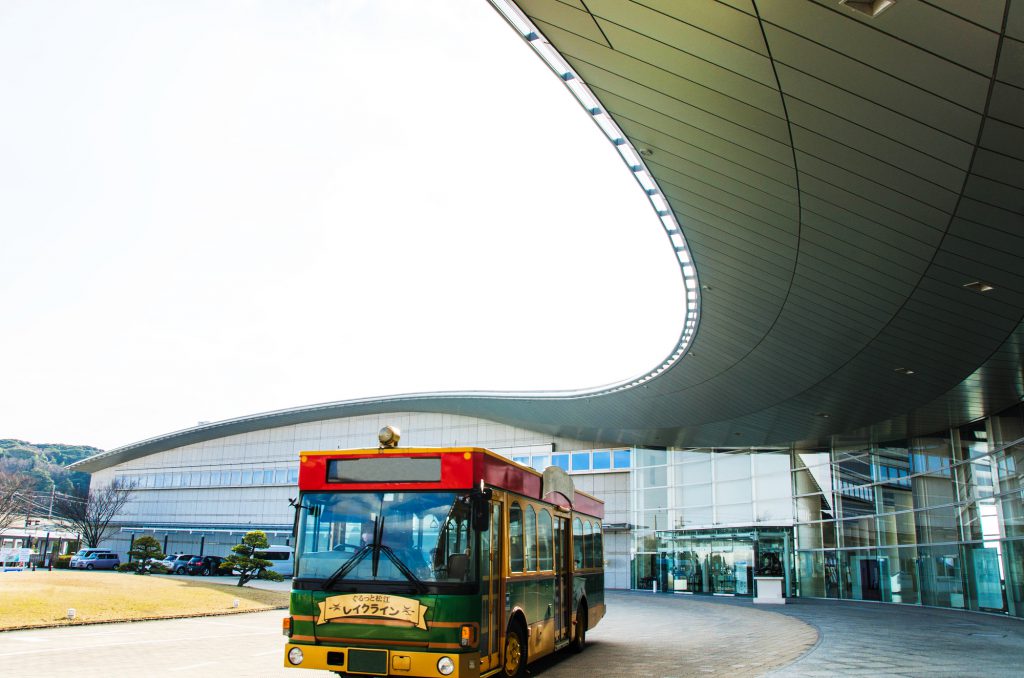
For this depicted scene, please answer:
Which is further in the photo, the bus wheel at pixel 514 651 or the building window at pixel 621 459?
the building window at pixel 621 459

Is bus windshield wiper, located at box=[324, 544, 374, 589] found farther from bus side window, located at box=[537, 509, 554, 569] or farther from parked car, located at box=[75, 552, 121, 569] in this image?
parked car, located at box=[75, 552, 121, 569]

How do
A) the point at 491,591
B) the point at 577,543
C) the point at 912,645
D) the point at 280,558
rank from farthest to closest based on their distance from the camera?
1. the point at 280,558
2. the point at 912,645
3. the point at 577,543
4. the point at 491,591

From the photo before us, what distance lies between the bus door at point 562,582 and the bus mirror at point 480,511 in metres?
3.86

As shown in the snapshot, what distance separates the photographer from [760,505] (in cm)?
3509

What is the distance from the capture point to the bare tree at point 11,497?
49.8m

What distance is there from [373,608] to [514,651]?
2.32 metres

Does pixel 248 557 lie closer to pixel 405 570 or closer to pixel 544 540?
pixel 544 540

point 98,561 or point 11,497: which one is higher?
point 11,497

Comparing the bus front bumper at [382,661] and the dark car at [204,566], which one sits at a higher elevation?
the bus front bumper at [382,661]

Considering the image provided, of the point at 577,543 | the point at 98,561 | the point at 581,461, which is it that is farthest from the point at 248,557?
the point at 577,543

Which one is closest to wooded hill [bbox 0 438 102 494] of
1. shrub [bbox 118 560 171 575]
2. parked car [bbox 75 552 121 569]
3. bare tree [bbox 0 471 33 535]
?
bare tree [bbox 0 471 33 535]

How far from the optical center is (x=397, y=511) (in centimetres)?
855

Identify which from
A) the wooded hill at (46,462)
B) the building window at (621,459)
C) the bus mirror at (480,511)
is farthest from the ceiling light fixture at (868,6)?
the wooded hill at (46,462)

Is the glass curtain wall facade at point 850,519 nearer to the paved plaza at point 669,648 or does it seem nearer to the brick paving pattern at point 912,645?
the brick paving pattern at point 912,645
